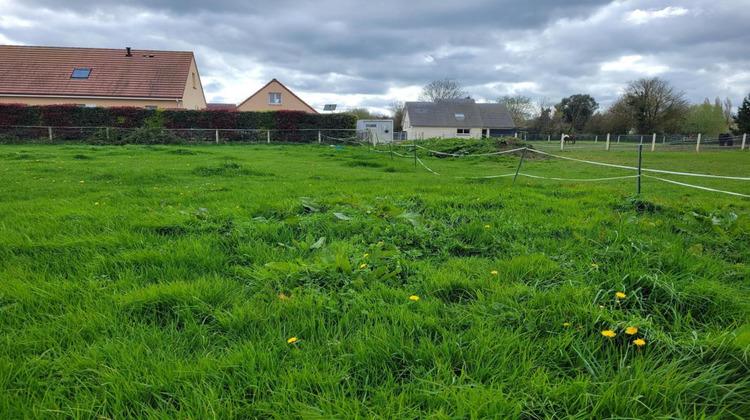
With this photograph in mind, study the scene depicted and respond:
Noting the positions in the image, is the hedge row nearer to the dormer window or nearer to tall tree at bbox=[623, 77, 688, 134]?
the dormer window

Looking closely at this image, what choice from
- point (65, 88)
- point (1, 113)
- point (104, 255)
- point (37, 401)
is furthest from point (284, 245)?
point (65, 88)

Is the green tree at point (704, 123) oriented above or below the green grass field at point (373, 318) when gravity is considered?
above

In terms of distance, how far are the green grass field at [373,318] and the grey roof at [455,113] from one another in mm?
52696

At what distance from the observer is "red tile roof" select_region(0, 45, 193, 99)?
27312 millimetres

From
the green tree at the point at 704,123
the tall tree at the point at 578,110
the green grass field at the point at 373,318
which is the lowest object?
the green grass field at the point at 373,318

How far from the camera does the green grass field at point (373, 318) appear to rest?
1.43 metres

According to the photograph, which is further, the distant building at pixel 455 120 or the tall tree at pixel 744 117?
the distant building at pixel 455 120

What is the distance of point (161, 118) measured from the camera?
2308 cm

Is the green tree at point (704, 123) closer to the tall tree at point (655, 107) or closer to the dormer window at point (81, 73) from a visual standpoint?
the tall tree at point (655, 107)

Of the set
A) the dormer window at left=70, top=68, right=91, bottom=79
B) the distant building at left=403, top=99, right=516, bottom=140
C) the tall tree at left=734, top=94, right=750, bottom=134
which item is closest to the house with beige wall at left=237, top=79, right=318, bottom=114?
the dormer window at left=70, top=68, right=91, bottom=79

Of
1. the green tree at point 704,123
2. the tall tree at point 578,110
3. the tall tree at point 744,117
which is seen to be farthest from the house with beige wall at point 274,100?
the green tree at point 704,123

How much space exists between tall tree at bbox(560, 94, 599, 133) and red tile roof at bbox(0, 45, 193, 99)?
60213 millimetres

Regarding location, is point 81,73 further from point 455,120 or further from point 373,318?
point 455,120

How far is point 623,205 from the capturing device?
4922mm
